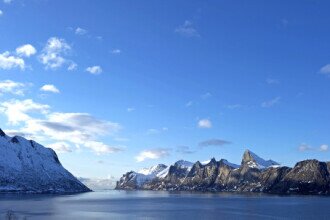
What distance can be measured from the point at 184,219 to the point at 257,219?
25.1m

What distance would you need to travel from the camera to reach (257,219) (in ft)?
494

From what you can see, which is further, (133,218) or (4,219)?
(133,218)

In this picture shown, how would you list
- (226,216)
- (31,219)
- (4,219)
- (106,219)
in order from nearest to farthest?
(4,219), (31,219), (106,219), (226,216)

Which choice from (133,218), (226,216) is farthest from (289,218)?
(133,218)

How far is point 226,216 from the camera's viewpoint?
533 feet

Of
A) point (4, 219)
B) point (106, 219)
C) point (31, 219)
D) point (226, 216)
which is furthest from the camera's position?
point (226, 216)

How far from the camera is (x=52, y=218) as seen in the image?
479ft

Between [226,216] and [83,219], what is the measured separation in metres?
52.3

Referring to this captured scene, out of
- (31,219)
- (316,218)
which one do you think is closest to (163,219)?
(31,219)

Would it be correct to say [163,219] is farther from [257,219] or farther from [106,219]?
[257,219]

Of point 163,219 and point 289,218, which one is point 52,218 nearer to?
point 163,219

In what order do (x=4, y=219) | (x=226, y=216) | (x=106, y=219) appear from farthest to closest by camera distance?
1. (x=226, y=216)
2. (x=106, y=219)
3. (x=4, y=219)

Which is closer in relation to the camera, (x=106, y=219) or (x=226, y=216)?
(x=106, y=219)

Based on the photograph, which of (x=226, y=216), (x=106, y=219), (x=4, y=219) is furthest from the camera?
(x=226, y=216)
